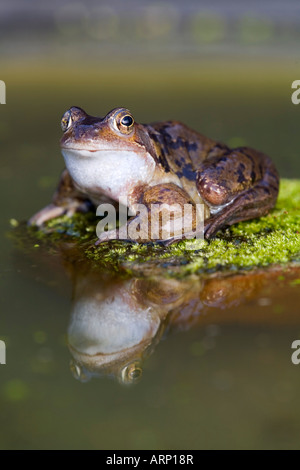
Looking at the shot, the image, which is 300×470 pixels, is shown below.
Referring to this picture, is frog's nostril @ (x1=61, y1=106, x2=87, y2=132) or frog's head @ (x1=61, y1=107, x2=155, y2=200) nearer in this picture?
frog's head @ (x1=61, y1=107, x2=155, y2=200)

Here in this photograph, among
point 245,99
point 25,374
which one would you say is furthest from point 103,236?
point 245,99

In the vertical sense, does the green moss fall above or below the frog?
below

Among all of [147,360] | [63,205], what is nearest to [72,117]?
[63,205]

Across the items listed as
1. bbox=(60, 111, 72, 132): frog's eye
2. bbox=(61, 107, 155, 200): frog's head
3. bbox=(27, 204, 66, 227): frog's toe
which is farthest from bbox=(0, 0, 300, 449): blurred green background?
bbox=(60, 111, 72, 132): frog's eye

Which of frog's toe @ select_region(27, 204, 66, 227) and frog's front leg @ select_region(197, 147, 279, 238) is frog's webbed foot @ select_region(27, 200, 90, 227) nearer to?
frog's toe @ select_region(27, 204, 66, 227)

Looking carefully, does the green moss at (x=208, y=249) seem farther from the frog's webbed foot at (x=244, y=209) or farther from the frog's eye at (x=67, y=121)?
the frog's eye at (x=67, y=121)

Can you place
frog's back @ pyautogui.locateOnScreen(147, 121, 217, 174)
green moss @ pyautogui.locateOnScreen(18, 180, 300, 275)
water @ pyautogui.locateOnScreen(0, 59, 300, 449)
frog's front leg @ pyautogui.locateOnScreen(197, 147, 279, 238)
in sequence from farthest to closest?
frog's back @ pyautogui.locateOnScreen(147, 121, 217, 174), frog's front leg @ pyautogui.locateOnScreen(197, 147, 279, 238), green moss @ pyautogui.locateOnScreen(18, 180, 300, 275), water @ pyautogui.locateOnScreen(0, 59, 300, 449)

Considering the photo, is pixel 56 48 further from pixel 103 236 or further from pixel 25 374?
pixel 25 374

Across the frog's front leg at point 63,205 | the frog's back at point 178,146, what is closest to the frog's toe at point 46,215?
the frog's front leg at point 63,205

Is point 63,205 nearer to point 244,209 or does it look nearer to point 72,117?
point 72,117
